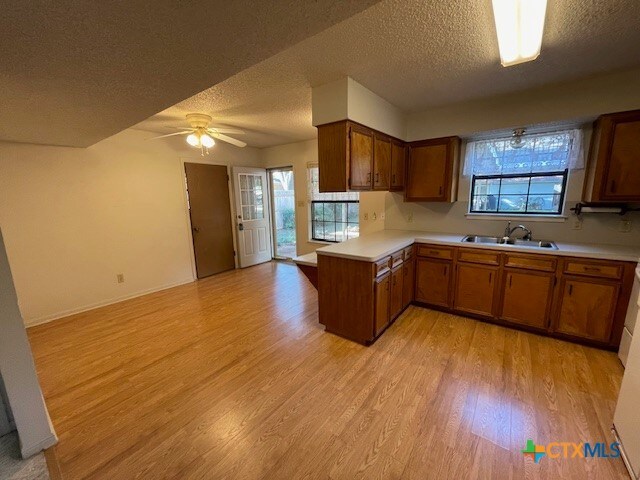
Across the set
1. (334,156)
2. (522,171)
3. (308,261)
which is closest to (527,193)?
(522,171)

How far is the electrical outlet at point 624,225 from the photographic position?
2.46m

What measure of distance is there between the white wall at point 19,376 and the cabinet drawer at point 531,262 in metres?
3.65

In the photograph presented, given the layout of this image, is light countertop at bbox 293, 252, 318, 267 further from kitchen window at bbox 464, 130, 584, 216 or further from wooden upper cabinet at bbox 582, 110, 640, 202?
wooden upper cabinet at bbox 582, 110, 640, 202

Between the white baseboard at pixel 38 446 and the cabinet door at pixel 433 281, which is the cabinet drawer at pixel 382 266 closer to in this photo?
the cabinet door at pixel 433 281

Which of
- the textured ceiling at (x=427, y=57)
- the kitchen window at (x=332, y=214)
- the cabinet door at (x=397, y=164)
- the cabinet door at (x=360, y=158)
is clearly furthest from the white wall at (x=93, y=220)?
the cabinet door at (x=397, y=164)

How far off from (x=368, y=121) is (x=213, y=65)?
1.55m

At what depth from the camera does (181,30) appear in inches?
43.2

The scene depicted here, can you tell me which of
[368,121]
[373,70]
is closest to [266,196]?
[368,121]

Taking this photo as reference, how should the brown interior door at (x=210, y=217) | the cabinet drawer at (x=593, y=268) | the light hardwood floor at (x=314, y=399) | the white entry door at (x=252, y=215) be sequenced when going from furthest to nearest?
the white entry door at (x=252, y=215) < the brown interior door at (x=210, y=217) < the cabinet drawer at (x=593, y=268) < the light hardwood floor at (x=314, y=399)

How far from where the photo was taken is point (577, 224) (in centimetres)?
269

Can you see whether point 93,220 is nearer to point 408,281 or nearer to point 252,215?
point 252,215

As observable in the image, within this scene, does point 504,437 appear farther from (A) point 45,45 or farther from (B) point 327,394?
(A) point 45,45

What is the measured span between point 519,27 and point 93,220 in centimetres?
455

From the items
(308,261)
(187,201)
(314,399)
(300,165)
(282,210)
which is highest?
(300,165)
